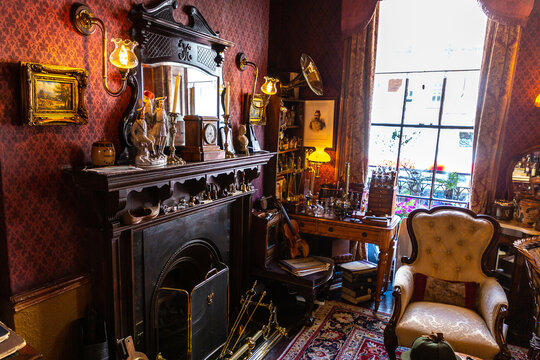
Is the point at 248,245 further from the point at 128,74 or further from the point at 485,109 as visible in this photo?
the point at 485,109

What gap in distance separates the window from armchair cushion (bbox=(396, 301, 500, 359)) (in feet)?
5.52

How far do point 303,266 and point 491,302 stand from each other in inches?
61.2

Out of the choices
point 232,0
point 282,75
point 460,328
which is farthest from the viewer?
point 282,75

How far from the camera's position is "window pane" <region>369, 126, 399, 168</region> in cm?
440

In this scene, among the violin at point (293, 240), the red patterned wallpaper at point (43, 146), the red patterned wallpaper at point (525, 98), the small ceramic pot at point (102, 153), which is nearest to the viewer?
the red patterned wallpaper at point (43, 146)

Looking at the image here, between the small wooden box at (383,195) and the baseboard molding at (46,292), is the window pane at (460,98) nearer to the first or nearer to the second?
the small wooden box at (383,195)

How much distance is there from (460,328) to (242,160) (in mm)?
2016

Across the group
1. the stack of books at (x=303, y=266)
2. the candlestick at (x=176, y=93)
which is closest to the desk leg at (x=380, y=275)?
the stack of books at (x=303, y=266)

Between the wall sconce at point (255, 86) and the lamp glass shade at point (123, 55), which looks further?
the wall sconce at point (255, 86)

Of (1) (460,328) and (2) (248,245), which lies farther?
(2) (248,245)

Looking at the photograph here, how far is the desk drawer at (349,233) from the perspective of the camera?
365 cm

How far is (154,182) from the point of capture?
7.38 ft

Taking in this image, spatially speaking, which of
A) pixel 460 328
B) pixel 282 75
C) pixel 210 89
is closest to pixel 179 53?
pixel 210 89

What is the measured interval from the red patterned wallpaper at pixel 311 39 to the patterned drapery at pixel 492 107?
1482 mm
